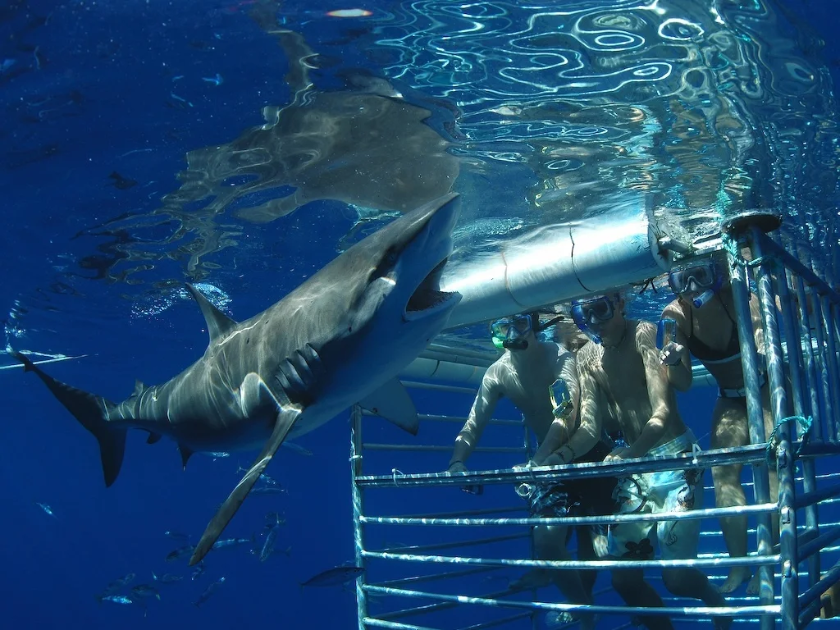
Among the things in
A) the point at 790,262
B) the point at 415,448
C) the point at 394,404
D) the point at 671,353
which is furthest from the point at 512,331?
the point at 790,262

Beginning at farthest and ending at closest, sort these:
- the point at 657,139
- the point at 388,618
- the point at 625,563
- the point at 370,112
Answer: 1. the point at 657,139
2. the point at 370,112
3. the point at 388,618
4. the point at 625,563

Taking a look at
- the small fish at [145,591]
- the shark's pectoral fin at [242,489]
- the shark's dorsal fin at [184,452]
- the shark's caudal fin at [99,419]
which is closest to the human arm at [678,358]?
the shark's pectoral fin at [242,489]

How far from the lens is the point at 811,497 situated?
3.58 metres

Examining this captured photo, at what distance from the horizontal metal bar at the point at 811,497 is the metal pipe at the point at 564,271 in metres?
2.89

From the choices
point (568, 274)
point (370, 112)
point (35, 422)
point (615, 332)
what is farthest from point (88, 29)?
point (35, 422)

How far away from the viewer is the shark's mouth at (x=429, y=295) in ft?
10.5

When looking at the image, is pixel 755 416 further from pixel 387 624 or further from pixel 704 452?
pixel 387 624

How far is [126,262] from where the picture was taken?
11984 millimetres

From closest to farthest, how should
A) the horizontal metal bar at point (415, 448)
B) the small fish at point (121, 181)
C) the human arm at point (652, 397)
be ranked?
1. the human arm at point (652, 397)
2. the horizontal metal bar at point (415, 448)
3. the small fish at point (121, 181)

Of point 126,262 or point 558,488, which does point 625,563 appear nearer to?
point 558,488

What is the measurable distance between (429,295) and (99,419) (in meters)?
3.85

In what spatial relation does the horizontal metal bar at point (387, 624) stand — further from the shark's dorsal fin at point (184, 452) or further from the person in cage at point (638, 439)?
the shark's dorsal fin at point (184, 452)

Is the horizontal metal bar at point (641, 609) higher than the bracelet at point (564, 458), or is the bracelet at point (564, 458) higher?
the horizontal metal bar at point (641, 609)

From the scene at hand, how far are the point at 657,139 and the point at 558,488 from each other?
4.49 metres
